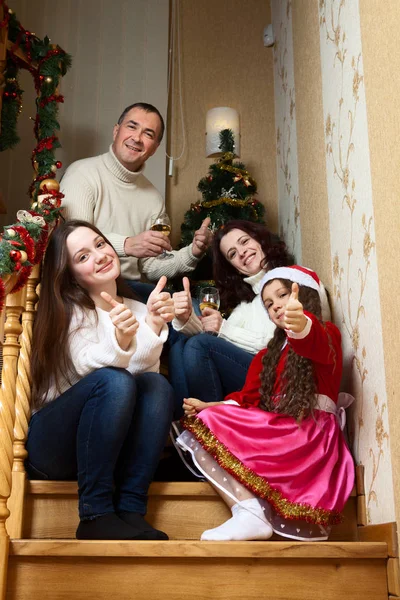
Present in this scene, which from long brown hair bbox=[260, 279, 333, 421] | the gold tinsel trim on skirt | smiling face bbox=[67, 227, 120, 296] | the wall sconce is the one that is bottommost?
the gold tinsel trim on skirt

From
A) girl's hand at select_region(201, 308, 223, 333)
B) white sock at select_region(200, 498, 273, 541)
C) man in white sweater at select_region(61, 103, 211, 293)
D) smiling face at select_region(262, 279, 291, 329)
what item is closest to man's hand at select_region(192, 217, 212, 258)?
man in white sweater at select_region(61, 103, 211, 293)

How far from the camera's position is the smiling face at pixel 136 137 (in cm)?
289

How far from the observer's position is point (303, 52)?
9.11ft

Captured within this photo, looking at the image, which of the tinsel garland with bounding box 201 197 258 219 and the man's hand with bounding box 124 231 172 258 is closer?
the man's hand with bounding box 124 231 172 258

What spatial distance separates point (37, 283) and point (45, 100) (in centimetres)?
114

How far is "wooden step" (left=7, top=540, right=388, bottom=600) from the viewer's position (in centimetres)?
148

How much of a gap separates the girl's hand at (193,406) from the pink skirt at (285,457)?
76 mm

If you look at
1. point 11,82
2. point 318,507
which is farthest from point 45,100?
point 318,507

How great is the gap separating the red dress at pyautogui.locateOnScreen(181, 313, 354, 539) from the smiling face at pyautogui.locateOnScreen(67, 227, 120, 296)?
0.48 metres

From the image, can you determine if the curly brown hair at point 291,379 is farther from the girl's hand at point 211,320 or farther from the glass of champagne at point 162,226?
the glass of champagne at point 162,226

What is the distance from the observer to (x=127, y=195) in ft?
9.66

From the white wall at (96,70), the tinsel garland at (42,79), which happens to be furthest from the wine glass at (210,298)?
the white wall at (96,70)

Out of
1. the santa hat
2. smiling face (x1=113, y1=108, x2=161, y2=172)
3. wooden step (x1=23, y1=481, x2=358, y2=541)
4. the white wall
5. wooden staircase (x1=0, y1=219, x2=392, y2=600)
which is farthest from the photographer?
the white wall

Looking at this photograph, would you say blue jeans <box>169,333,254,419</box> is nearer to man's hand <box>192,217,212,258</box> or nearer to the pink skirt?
the pink skirt
